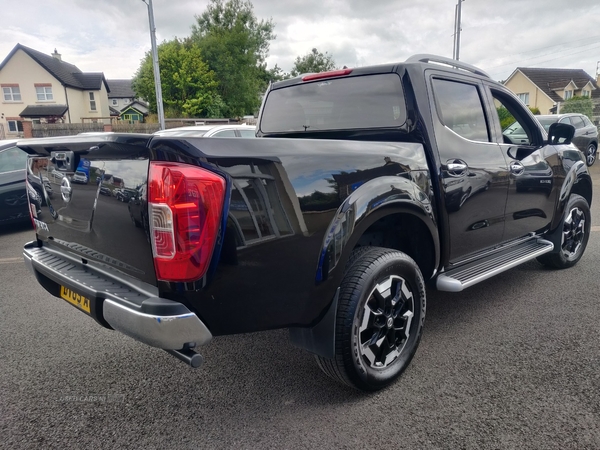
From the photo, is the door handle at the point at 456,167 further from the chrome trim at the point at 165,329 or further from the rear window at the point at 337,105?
the chrome trim at the point at 165,329

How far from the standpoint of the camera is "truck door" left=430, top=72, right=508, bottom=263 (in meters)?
3.05

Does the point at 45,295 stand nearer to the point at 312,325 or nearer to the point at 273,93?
the point at 273,93

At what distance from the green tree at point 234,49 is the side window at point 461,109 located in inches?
1440

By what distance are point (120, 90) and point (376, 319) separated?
72.6m

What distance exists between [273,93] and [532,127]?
2.34 metres

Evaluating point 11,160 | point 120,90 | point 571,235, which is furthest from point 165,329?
point 120,90

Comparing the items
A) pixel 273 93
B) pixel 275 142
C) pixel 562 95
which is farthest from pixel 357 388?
pixel 562 95

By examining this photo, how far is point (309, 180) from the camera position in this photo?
2.20 m

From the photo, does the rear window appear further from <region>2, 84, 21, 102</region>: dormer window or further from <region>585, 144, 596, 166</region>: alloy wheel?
<region>2, 84, 21, 102</region>: dormer window

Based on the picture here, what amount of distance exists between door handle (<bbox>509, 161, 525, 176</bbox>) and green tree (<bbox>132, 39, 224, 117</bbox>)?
33999mm

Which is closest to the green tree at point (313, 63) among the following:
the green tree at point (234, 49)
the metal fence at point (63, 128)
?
the green tree at point (234, 49)

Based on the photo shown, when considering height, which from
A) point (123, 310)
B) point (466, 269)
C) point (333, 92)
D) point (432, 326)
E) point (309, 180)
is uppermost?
point (333, 92)

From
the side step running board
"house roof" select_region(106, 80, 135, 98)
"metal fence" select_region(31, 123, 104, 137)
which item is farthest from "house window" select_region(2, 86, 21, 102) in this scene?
the side step running board

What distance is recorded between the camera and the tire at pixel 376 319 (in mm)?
2342
